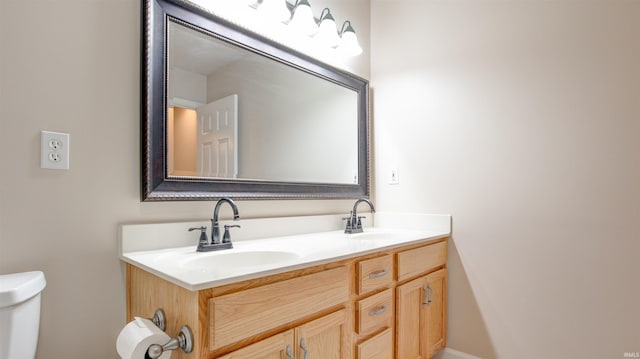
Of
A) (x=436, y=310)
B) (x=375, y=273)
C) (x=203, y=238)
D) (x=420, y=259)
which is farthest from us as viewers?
(x=436, y=310)

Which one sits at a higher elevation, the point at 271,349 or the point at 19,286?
the point at 19,286

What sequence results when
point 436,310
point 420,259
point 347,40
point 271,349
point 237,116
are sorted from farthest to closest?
1. point 347,40
2. point 436,310
3. point 420,259
4. point 237,116
5. point 271,349

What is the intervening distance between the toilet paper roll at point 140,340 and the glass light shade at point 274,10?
1347mm

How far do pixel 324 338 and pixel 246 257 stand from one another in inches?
16.0

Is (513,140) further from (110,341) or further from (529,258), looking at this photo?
(110,341)

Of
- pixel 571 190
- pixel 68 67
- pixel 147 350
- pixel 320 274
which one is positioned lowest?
pixel 147 350

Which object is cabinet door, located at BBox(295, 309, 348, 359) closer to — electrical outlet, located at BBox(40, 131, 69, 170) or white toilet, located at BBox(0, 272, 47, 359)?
white toilet, located at BBox(0, 272, 47, 359)

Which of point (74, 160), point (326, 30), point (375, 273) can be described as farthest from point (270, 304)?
point (326, 30)

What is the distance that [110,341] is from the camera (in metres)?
1.11

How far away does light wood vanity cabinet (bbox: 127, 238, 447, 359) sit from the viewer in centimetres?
85

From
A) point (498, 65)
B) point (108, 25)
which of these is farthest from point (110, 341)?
point (498, 65)

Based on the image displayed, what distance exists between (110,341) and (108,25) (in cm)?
105

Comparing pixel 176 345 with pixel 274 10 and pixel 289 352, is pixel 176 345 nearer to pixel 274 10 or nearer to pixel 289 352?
pixel 289 352

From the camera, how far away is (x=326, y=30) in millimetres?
1808
